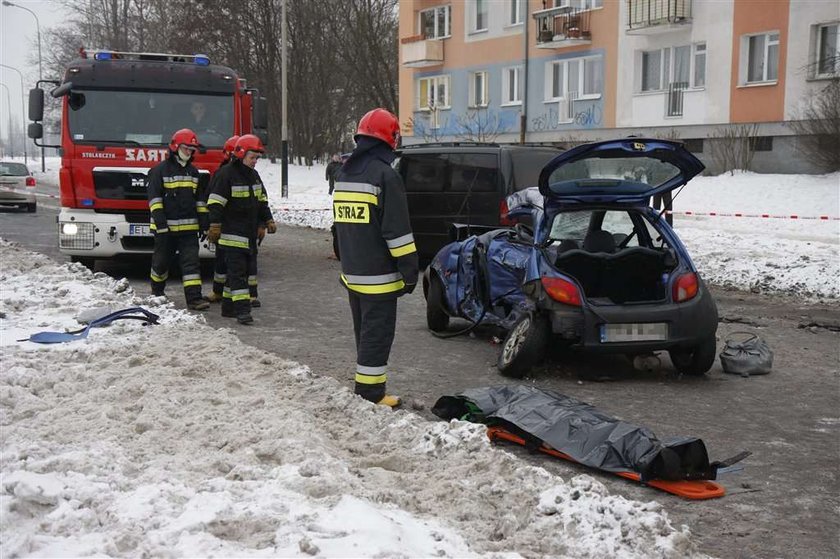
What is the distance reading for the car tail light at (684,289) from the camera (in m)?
7.35

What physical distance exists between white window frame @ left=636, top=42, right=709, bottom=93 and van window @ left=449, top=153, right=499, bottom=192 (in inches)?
650

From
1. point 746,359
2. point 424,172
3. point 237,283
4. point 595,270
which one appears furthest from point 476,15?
point 746,359

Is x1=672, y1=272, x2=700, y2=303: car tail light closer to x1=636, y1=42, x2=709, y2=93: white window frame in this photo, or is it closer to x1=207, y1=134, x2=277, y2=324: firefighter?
x1=207, y1=134, x2=277, y2=324: firefighter

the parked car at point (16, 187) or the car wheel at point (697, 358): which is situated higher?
the parked car at point (16, 187)

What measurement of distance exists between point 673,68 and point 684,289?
2297 cm

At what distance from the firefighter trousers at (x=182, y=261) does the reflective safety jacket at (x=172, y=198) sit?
10 cm

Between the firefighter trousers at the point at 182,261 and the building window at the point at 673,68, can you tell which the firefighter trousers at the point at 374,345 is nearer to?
the firefighter trousers at the point at 182,261

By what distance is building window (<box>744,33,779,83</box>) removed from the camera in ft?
84.0

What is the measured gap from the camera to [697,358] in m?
7.44

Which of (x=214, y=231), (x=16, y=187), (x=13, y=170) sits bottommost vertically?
(x=214, y=231)

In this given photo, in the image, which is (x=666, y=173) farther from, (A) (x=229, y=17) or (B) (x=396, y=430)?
(A) (x=229, y=17)

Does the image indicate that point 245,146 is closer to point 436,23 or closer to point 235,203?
point 235,203

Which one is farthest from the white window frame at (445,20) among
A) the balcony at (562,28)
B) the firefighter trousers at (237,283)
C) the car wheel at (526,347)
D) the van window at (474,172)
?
the car wheel at (526,347)

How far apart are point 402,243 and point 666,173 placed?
2.91 meters
